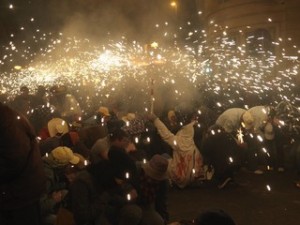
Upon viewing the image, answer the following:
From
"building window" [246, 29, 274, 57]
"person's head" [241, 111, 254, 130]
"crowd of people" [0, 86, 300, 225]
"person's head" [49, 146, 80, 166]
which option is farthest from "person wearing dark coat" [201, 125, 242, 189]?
"building window" [246, 29, 274, 57]

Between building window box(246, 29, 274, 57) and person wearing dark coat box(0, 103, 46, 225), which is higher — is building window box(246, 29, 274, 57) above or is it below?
above

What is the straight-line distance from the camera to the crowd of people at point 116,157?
3.47m

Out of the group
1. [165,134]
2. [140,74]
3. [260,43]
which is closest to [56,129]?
[165,134]

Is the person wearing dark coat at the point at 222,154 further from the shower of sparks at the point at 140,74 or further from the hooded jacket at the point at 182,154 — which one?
the shower of sparks at the point at 140,74

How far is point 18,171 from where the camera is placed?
11.2 ft

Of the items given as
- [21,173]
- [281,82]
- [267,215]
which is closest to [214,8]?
[281,82]

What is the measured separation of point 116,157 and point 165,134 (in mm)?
3240

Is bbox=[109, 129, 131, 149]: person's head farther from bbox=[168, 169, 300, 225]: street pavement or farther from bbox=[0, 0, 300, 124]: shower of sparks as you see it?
bbox=[0, 0, 300, 124]: shower of sparks

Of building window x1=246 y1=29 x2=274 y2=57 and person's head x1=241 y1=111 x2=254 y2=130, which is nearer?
person's head x1=241 y1=111 x2=254 y2=130

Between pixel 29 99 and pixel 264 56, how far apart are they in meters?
13.4

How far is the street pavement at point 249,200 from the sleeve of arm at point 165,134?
3.03ft

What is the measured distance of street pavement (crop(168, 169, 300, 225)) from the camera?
6395 mm

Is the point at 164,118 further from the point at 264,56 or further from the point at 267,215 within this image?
the point at 264,56

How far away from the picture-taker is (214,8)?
2380 centimetres
